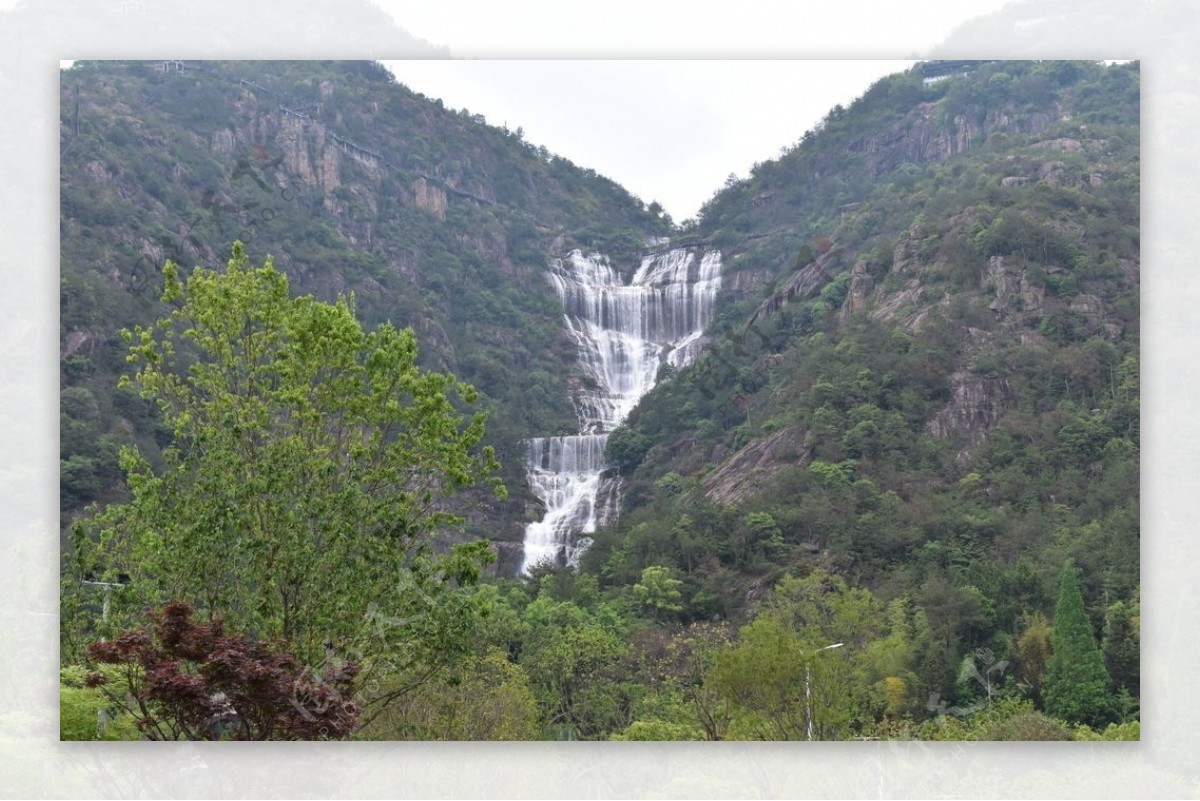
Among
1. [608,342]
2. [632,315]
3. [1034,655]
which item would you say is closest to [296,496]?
[1034,655]

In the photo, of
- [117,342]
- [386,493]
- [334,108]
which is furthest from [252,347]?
[334,108]

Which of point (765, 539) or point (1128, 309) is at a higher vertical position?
point (1128, 309)

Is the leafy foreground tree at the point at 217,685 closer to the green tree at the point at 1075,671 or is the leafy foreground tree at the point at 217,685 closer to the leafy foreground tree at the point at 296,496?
the leafy foreground tree at the point at 296,496

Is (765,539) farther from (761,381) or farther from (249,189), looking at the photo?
(249,189)

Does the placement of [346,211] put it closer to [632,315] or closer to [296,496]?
[632,315]

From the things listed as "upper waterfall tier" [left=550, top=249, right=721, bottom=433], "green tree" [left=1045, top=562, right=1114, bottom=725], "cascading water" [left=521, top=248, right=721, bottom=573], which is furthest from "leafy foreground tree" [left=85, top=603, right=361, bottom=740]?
"upper waterfall tier" [left=550, top=249, right=721, bottom=433]
